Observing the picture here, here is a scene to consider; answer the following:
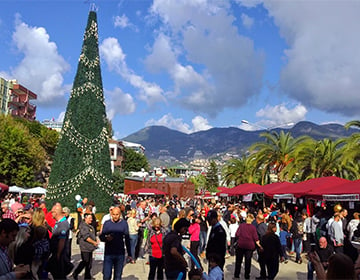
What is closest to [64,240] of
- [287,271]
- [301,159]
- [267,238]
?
[267,238]

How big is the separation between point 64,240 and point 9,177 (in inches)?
1419

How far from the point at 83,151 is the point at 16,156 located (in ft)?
67.5

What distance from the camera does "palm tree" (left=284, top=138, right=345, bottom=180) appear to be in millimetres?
23375

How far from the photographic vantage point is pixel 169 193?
58625 mm

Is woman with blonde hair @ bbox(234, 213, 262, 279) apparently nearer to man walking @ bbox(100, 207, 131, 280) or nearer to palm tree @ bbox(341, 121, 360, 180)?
man walking @ bbox(100, 207, 131, 280)

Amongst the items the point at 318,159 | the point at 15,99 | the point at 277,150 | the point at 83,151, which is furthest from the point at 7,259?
the point at 15,99

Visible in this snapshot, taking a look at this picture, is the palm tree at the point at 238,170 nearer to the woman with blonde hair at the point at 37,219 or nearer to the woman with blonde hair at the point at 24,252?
the woman with blonde hair at the point at 37,219

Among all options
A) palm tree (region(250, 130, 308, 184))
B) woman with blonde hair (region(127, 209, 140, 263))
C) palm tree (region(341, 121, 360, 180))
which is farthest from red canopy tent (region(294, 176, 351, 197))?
palm tree (region(250, 130, 308, 184))

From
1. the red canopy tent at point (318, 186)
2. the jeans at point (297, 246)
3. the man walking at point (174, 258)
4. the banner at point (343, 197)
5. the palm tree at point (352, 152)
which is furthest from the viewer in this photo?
the palm tree at point (352, 152)

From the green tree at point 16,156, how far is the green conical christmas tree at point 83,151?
18676mm

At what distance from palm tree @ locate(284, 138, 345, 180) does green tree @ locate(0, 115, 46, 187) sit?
2666 centimetres

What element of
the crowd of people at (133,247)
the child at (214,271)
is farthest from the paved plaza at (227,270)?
the child at (214,271)

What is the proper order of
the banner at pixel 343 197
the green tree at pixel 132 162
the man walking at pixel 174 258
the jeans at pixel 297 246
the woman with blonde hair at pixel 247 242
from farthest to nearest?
the green tree at pixel 132 162, the jeans at pixel 297 246, the banner at pixel 343 197, the woman with blonde hair at pixel 247 242, the man walking at pixel 174 258

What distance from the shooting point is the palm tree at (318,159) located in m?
23.4
